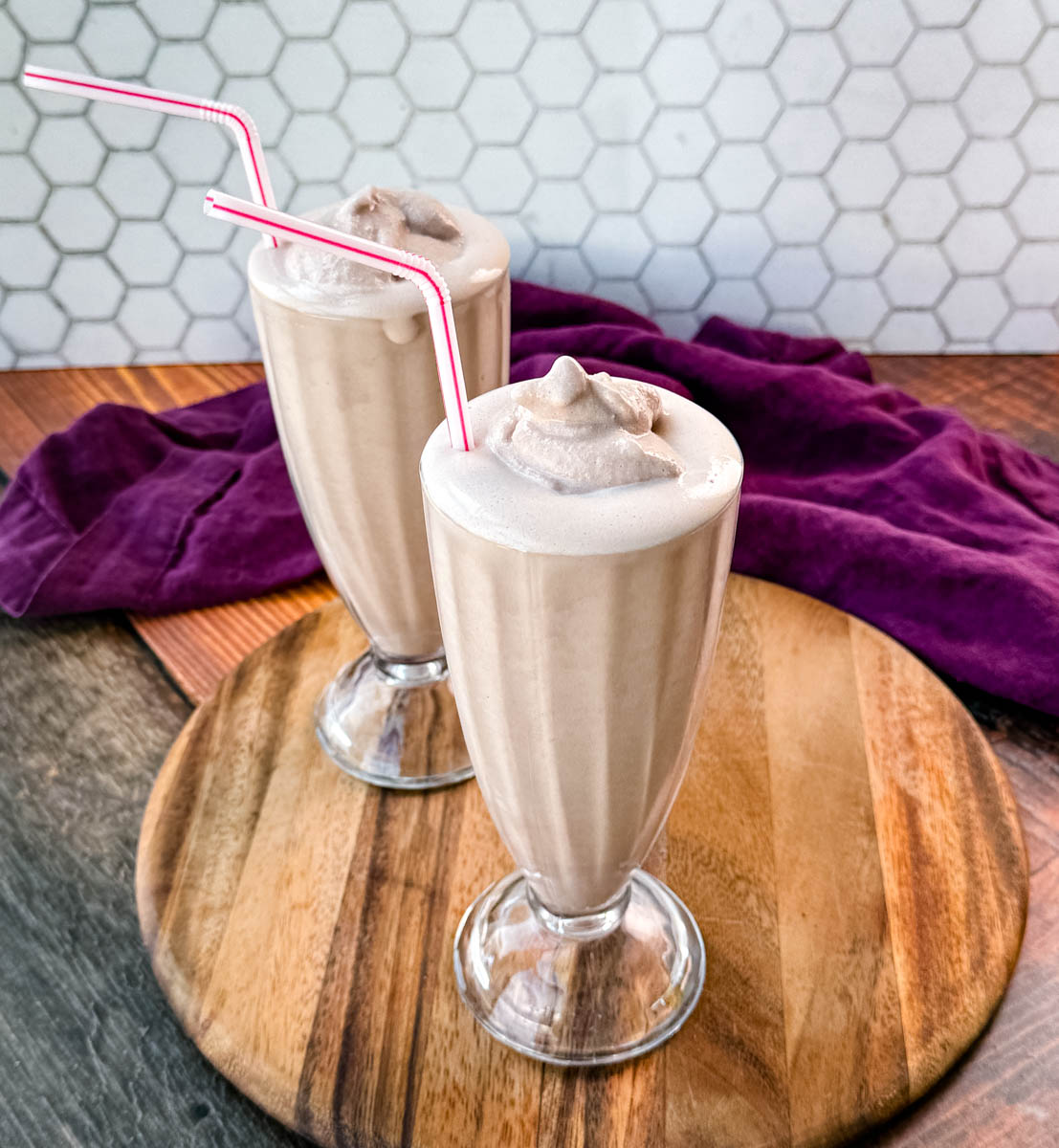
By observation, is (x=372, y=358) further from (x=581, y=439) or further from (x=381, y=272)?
(x=581, y=439)

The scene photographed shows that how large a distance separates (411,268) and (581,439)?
0.28ft

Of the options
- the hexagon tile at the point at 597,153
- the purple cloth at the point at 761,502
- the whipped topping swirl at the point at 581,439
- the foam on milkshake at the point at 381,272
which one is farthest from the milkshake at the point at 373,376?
the hexagon tile at the point at 597,153

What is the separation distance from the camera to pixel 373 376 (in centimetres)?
50

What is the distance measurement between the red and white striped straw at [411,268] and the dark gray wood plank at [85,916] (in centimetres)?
29

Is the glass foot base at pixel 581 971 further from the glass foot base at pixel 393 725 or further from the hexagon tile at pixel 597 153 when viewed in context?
the hexagon tile at pixel 597 153

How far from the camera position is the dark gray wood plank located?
1.53ft

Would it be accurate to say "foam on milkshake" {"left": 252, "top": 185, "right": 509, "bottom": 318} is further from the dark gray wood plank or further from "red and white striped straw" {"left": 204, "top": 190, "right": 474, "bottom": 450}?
the dark gray wood plank

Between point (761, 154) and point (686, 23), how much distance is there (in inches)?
4.8

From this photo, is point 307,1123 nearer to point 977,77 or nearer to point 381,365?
point 381,365

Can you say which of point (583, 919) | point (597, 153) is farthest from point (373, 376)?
point (597, 153)

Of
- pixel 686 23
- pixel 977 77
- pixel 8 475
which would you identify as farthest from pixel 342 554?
pixel 977 77

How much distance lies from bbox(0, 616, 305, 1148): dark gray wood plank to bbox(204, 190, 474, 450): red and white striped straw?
0.29 meters

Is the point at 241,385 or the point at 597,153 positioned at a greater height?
the point at 597,153

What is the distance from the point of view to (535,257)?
103 cm
